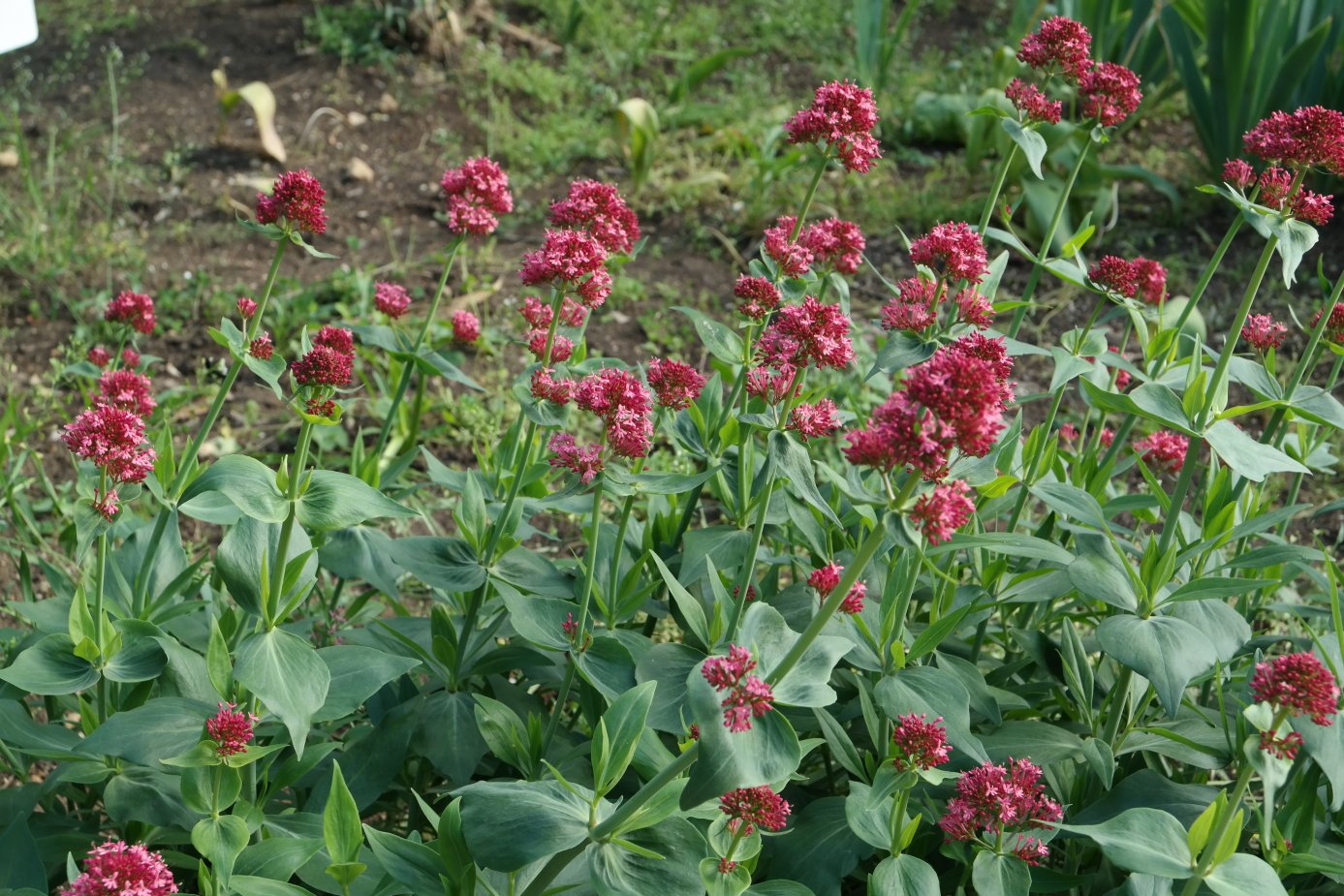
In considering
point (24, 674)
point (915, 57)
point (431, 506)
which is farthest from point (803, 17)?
point (24, 674)

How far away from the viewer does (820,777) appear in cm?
244

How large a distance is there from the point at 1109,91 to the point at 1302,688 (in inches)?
50.1

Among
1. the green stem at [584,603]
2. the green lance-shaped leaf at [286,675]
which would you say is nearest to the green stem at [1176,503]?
the green stem at [584,603]

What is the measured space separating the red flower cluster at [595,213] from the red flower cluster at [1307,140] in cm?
111

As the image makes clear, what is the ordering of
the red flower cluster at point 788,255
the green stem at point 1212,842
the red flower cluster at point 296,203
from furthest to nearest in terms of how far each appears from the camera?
1. the red flower cluster at point 788,255
2. the red flower cluster at point 296,203
3. the green stem at point 1212,842

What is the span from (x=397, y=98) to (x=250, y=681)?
526cm

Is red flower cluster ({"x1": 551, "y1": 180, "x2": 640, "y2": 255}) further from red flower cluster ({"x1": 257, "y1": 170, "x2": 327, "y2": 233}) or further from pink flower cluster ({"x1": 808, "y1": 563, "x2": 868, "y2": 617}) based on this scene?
pink flower cluster ({"x1": 808, "y1": 563, "x2": 868, "y2": 617})

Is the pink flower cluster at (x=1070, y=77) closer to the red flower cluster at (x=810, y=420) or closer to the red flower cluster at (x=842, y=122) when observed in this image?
the red flower cluster at (x=842, y=122)

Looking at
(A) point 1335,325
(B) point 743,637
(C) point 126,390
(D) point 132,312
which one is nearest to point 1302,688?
(B) point 743,637

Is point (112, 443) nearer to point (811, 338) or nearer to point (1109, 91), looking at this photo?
point (811, 338)

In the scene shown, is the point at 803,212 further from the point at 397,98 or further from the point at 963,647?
the point at 397,98

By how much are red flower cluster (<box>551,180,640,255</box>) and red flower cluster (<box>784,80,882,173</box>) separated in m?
0.37

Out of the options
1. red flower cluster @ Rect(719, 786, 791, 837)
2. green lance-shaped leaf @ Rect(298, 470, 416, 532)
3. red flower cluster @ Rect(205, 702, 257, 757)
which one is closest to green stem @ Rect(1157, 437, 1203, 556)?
red flower cluster @ Rect(719, 786, 791, 837)

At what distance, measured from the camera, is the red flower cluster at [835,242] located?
2.42 meters
